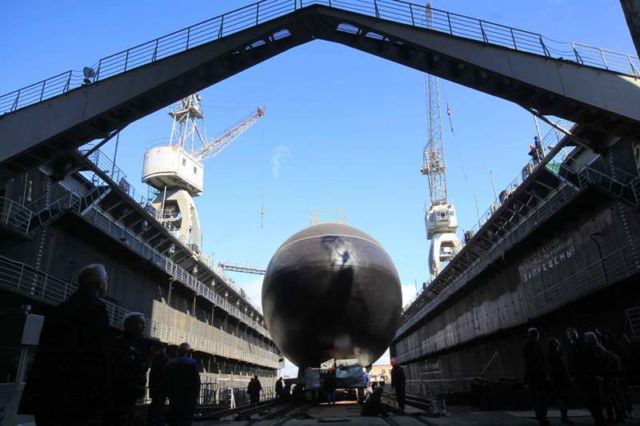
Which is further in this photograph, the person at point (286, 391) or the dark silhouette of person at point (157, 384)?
the person at point (286, 391)

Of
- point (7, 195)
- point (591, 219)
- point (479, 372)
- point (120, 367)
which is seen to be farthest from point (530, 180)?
point (7, 195)

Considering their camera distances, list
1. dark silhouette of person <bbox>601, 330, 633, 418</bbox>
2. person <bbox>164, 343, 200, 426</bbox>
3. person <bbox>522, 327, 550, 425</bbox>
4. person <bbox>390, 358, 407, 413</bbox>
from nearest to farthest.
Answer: person <bbox>164, 343, 200, 426</bbox> → person <bbox>522, 327, 550, 425</bbox> → dark silhouette of person <bbox>601, 330, 633, 418</bbox> → person <bbox>390, 358, 407, 413</bbox>

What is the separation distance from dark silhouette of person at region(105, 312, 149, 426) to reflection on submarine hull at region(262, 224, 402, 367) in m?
8.14

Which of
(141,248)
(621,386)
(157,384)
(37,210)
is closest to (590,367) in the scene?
(621,386)

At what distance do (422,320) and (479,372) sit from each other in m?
19.3

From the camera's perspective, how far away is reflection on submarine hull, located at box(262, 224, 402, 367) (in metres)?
13.0

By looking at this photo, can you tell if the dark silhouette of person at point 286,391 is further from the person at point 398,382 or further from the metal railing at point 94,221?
the metal railing at point 94,221

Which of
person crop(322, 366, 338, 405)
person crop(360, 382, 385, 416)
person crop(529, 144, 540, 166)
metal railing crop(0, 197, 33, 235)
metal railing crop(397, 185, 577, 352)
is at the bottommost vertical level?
person crop(360, 382, 385, 416)

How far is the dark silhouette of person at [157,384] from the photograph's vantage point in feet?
A: 23.9

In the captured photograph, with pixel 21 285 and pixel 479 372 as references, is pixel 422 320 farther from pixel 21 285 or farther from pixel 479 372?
pixel 21 285

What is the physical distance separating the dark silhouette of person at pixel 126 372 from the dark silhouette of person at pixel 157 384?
2.31 meters

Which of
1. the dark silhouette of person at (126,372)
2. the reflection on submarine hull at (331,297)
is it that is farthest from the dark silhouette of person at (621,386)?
the dark silhouette of person at (126,372)

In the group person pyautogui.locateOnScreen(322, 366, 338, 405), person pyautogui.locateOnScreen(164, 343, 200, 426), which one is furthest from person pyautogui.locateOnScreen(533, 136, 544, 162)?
person pyautogui.locateOnScreen(164, 343, 200, 426)

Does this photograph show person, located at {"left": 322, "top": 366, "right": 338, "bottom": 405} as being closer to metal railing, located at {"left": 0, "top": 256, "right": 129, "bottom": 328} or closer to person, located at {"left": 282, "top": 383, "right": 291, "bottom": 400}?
person, located at {"left": 282, "top": 383, "right": 291, "bottom": 400}
